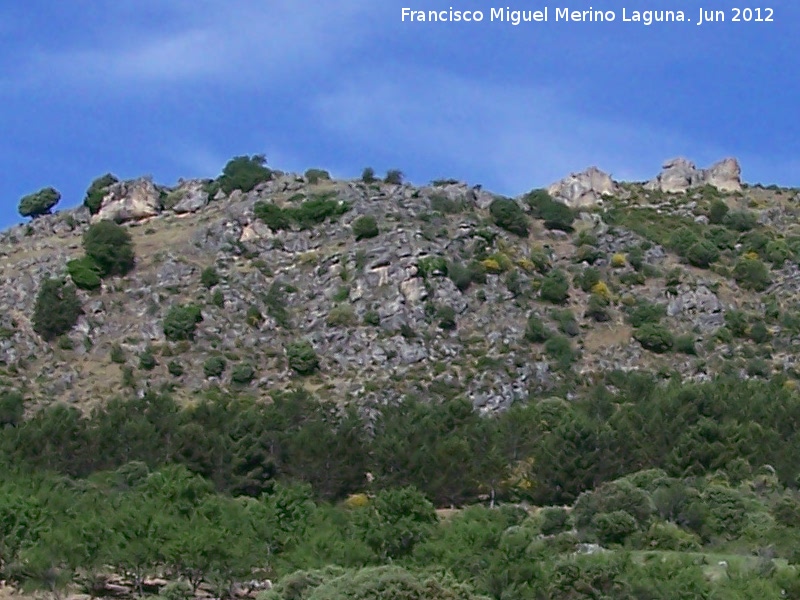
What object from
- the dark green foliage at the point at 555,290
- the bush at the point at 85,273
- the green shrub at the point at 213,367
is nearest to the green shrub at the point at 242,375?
the green shrub at the point at 213,367

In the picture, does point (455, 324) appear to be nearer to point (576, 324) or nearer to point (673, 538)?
point (576, 324)

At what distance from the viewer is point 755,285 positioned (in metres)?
106

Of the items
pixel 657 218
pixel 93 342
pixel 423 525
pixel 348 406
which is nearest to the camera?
pixel 423 525

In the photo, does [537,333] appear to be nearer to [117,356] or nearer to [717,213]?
[117,356]

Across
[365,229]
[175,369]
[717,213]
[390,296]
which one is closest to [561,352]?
[390,296]

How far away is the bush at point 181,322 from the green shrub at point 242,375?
530 centimetres

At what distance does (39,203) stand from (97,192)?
14.8m

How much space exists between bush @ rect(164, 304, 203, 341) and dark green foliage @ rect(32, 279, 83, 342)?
588 centimetres

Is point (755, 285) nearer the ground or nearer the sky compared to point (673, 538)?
nearer the sky

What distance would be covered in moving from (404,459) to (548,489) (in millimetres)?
7305

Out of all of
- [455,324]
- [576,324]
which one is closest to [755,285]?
[576,324]

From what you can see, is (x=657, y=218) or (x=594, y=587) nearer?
(x=594, y=587)

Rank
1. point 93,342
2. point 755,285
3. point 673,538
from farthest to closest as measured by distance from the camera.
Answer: point 755,285, point 93,342, point 673,538

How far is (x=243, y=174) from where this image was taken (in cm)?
12031
